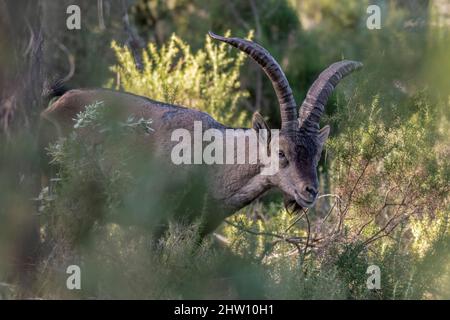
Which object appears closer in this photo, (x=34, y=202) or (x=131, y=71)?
(x=34, y=202)

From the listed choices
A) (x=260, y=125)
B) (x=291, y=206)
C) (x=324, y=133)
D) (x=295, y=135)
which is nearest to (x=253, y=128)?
(x=260, y=125)

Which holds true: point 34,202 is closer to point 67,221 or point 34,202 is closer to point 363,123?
point 67,221

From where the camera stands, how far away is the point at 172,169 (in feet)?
27.6

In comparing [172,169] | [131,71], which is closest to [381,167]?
[172,169]

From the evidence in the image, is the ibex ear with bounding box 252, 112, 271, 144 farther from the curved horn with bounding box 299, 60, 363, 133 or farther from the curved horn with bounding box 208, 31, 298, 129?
the curved horn with bounding box 299, 60, 363, 133

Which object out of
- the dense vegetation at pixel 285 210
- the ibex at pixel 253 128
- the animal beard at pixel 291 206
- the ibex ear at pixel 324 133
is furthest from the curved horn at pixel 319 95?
the animal beard at pixel 291 206

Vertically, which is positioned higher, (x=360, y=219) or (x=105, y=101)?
(x=105, y=101)

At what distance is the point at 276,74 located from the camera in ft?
27.0

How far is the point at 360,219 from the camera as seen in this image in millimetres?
9008

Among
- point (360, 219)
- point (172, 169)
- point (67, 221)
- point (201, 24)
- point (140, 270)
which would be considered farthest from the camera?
point (201, 24)

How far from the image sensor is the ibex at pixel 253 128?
813cm

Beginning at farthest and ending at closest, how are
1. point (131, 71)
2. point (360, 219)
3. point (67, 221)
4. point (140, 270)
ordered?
point (131, 71) < point (360, 219) < point (67, 221) < point (140, 270)

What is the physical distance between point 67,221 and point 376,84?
141 inches
